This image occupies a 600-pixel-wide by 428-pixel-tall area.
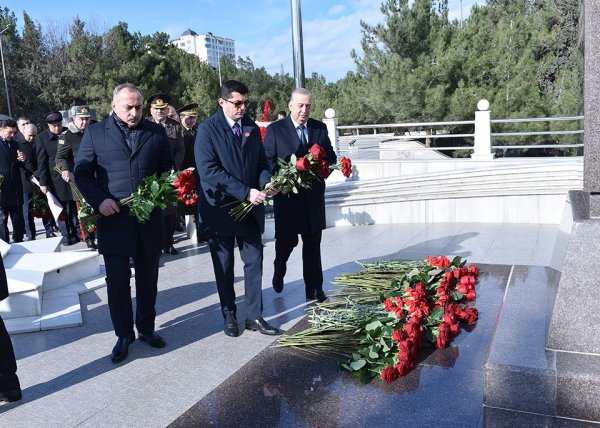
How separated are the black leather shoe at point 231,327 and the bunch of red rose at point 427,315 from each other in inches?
41.7

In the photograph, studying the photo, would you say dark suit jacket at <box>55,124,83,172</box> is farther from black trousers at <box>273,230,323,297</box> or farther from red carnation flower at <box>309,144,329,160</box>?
red carnation flower at <box>309,144,329,160</box>

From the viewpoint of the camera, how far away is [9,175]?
7.95 meters

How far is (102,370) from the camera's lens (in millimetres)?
3736

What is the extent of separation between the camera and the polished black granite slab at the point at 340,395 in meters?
2.81

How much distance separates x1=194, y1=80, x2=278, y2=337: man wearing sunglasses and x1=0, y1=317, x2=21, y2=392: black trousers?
1.42m

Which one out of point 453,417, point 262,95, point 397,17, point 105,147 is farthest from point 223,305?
point 262,95

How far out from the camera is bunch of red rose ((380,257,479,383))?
327 centimetres

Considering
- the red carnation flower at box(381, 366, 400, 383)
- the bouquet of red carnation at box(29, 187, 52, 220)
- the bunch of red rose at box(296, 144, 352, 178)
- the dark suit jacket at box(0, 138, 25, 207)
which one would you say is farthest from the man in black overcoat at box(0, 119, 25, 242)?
the red carnation flower at box(381, 366, 400, 383)

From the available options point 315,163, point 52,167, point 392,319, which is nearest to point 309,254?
point 315,163

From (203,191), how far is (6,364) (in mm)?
1642

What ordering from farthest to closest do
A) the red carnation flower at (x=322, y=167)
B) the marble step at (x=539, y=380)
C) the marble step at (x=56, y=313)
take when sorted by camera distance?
the marble step at (x=56, y=313)
the red carnation flower at (x=322, y=167)
the marble step at (x=539, y=380)

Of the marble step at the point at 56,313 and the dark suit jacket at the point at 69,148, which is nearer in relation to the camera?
the marble step at the point at 56,313

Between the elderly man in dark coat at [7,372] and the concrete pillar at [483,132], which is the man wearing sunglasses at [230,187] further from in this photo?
the concrete pillar at [483,132]

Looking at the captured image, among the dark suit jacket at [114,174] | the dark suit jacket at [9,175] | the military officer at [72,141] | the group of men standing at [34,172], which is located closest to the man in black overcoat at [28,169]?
the group of men standing at [34,172]
